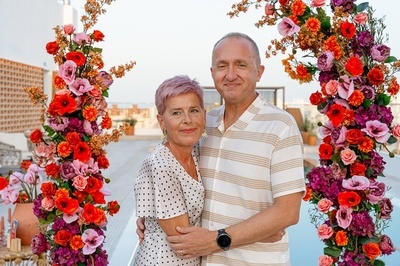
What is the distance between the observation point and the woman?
1.62m

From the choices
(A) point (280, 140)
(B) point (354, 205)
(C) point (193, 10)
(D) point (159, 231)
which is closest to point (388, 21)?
(B) point (354, 205)

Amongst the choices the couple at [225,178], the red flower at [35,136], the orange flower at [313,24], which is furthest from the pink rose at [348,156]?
the red flower at [35,136]

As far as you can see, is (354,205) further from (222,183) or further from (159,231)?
(159,231)

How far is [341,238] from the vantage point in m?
2.37

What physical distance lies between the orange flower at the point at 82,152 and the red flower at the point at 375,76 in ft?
4.26

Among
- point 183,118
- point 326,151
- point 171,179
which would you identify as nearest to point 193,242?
point 171,179

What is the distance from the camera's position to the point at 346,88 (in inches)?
91.1

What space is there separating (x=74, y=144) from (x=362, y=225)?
1.35 metres

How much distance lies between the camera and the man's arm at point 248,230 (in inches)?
63.5

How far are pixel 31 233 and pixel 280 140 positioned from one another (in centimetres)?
187

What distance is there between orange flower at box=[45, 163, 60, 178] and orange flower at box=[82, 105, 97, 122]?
26 centimetres

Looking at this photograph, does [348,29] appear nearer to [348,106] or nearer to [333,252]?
[348,106]

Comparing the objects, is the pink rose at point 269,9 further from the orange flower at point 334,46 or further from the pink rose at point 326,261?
the pink rose at point 326,261

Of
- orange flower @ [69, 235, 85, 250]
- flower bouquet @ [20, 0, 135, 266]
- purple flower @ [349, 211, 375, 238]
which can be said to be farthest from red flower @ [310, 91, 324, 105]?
orange flower @ [69, 235, 85, 250]
